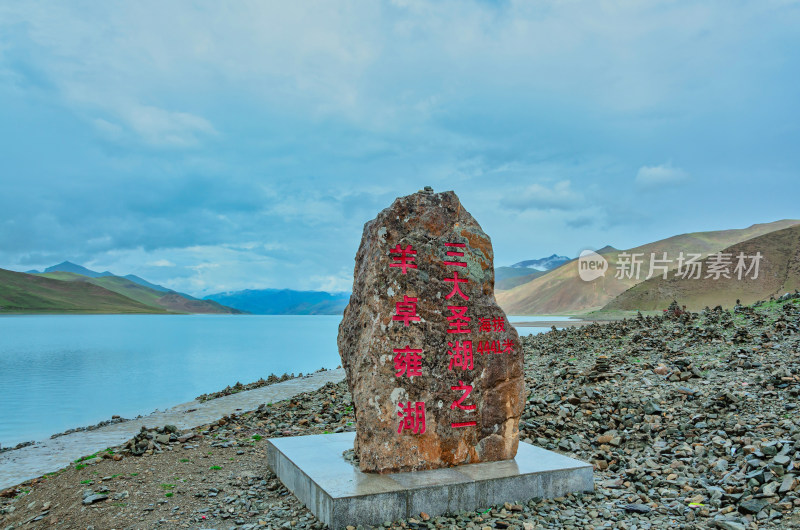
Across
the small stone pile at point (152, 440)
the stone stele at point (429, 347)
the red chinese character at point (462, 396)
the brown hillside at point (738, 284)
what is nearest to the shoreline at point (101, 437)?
the small stone pile at point (152, 440)

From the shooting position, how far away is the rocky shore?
20.7ft

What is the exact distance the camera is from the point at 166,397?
23469mm

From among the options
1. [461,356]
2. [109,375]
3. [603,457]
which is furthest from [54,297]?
[603,457]

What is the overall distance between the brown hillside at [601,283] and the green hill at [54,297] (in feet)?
439

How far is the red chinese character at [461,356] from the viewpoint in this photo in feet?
23.4

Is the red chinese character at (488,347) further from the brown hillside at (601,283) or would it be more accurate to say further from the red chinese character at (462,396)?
the brown hillside at (601,283)

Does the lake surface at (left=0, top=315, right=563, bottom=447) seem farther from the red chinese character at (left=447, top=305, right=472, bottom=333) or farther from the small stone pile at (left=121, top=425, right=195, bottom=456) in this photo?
the red chinese character at (left=447, top=305, right=472, bottom=333)

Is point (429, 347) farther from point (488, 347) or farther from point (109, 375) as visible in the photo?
point (109, 375)

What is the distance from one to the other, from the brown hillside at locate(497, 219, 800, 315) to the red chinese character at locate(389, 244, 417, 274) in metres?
160

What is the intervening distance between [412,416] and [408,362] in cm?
70

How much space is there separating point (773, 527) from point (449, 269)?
4584 millimetres

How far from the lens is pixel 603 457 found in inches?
333

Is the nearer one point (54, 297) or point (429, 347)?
point (429, 347)

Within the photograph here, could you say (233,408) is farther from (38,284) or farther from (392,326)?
(38,284)
